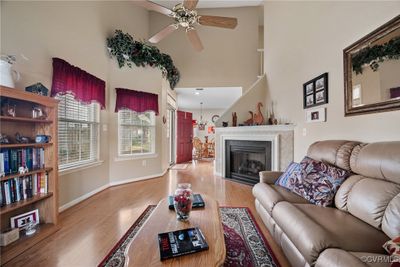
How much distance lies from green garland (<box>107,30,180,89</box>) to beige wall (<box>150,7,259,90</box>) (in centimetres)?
101

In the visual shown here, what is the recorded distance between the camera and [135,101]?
163 inches

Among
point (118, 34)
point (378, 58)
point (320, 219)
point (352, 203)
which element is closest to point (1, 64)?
point (118, 34)

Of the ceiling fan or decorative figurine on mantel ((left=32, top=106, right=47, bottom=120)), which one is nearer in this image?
decorative figurine on mantel ((left=32, top=106, right=47, bottom=120))

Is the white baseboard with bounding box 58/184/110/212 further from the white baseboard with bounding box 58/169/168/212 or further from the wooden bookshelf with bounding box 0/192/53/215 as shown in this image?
→ the wooden bookshelf with bounding box 0/192/53/215

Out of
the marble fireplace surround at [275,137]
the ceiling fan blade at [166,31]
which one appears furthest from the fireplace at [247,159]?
the ceiling fan blade at [166,31]

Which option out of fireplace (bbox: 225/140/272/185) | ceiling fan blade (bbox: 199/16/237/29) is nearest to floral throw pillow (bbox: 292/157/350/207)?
fireplace (bbox: 225/140/272/185)

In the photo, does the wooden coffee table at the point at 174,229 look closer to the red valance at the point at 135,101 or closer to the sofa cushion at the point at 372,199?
the sofa cushion at the point at 372,199

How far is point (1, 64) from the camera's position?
5.83 ft

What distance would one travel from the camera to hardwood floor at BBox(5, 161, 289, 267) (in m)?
1.72

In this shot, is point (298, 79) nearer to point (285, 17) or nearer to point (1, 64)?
point (285, 17)

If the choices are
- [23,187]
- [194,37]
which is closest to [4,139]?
[23,187]

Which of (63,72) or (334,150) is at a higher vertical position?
(63,72)

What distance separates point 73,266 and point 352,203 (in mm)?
2385

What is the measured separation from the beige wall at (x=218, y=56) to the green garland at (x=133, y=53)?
39.8 inches
